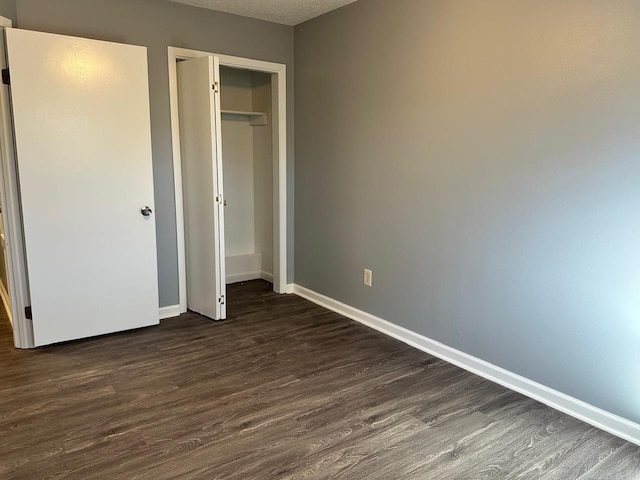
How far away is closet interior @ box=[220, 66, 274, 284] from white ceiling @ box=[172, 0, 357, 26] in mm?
817

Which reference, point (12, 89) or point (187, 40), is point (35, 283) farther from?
point (187, 40)

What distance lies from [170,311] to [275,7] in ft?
8.43

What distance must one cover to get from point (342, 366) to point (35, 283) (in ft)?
6.91

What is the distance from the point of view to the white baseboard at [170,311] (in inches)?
151

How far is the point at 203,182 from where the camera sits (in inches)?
145

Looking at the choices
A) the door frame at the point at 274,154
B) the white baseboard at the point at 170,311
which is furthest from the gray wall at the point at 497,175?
the white baseboard at the point at 170,311

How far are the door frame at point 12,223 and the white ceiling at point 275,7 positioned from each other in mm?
1431

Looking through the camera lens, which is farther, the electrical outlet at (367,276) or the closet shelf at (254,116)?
the closet shelf at (254,116)

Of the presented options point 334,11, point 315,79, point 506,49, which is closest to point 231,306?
point 315,79

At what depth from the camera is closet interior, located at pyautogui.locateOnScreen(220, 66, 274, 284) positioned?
15.5 ft

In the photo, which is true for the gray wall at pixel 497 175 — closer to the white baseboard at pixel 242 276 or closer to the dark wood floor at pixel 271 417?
the dark wood floor at pixel 271 417

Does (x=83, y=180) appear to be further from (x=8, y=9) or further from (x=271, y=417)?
(x=271, y=417)

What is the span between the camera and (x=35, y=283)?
10.3ft

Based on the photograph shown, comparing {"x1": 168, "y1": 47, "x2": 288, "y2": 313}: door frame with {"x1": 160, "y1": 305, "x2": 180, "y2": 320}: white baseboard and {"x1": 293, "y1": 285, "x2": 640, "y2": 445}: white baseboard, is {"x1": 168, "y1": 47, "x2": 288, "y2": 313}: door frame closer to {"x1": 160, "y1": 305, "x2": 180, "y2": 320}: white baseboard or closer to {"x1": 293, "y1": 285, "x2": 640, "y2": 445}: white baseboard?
{"x1": 160, "y1": 305, "x2": 180, "y2": 320}: white baseboard
